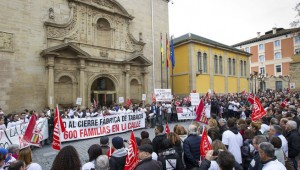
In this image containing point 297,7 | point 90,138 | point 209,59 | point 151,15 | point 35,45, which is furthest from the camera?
point 209,59

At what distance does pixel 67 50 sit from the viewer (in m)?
19.3

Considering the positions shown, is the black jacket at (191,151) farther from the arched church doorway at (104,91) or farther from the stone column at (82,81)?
the arched church doorway at (104,91)

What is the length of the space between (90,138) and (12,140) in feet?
12.6

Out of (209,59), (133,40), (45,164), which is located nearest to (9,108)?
(45,164)

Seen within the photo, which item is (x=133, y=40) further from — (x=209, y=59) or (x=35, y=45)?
(x=209, y=59)

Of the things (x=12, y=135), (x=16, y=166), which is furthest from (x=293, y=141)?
(x=12, y=135)

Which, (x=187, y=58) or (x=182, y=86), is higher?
(x=187, y=58)

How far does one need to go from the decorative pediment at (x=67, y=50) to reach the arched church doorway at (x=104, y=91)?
3724 millimetres

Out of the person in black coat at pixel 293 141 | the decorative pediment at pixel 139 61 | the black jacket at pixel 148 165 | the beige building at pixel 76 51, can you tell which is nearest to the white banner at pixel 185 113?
the beige building at pixel 76 51

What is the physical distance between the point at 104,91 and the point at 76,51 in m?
5.32

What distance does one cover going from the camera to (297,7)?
2367cm

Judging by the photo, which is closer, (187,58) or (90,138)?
(90,138)

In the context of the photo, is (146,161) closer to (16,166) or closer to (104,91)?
(16,166)

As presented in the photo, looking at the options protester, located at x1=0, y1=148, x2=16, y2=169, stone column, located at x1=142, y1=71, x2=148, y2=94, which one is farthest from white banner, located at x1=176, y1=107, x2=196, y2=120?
protester, located at x1=0, y1=148, x2=16, y2=169
